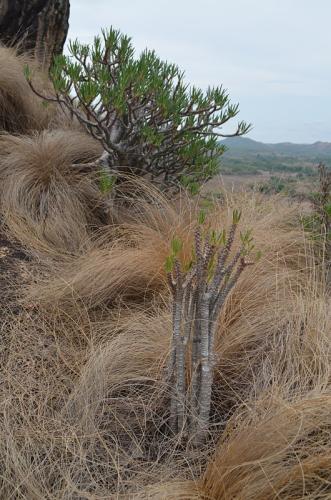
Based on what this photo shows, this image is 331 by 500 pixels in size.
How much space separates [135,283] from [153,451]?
3.47ft

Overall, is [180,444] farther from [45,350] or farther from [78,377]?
[45,350]

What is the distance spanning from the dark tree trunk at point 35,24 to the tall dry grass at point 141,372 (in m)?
2.77

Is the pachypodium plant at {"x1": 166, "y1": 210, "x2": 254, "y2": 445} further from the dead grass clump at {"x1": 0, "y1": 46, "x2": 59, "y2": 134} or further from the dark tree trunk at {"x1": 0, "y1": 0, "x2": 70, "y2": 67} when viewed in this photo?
→ the dark tree trunk at {"x1": 0, "y1": 0, "x2": 70, "y2": 67}

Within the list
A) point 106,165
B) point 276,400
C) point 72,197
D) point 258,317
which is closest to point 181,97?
point 106,165

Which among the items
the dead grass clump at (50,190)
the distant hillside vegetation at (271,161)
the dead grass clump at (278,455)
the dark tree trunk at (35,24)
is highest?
the dark tree trunk at (35,24)

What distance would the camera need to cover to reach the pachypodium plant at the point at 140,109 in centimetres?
327

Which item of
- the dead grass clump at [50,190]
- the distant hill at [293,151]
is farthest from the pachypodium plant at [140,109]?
the distant hill at [293,151]

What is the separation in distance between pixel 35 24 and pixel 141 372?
181 inches

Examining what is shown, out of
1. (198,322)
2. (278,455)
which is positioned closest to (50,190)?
(198,322)

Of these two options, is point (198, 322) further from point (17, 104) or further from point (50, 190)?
point (17, 104)

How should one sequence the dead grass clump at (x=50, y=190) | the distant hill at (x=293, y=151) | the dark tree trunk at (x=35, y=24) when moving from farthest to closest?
1. the distant hill at (x=293, y=151)
2. the dark tree trunk at (x=35, y=24)
3. the dead grass clump at (x=50, y=190)

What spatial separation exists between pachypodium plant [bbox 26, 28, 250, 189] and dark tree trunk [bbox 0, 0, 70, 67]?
6.64 ft

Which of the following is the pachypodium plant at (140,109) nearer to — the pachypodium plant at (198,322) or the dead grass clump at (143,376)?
the dead grass clump at (143,376)

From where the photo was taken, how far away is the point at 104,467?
1578 millimetres
